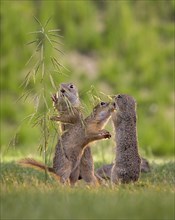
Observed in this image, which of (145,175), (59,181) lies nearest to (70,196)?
(59,181)

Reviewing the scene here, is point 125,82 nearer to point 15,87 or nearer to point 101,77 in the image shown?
point 101,77

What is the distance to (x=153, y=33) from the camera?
17.1 m

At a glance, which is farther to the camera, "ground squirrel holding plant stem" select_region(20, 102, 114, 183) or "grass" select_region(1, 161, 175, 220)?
"ground squirrel holding plant stem" select_region(20, 102, 114, 183)

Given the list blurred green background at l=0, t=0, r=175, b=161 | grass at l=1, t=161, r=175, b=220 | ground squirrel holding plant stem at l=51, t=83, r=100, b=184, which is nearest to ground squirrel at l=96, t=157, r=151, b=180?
ground squirrel holding plant stem at l=51, t=83, r=100, b=184

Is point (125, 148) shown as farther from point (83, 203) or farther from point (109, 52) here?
point (109, 52)

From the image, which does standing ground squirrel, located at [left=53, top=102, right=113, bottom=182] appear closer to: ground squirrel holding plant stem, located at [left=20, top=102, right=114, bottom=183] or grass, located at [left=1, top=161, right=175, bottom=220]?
ground squirrel holding plant stem, located at [left=20, top=102, right=114, bottom=183]

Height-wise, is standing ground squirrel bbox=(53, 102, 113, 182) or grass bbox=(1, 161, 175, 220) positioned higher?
standing ground squirrel bbox=(53, 102, 113, 182)

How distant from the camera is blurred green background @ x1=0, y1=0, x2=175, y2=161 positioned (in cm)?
1612

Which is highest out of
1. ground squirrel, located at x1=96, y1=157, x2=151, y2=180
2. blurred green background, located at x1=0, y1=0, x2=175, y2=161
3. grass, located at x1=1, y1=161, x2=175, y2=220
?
blurred green background, located at x1=0, y1=0, x2=175, y2=161

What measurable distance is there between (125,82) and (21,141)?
98.9 inches

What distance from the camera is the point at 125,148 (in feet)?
25.4

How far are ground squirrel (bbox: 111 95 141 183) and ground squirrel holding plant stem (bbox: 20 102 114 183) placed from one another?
34 cm

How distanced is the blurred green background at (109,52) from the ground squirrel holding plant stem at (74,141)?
8319 mm

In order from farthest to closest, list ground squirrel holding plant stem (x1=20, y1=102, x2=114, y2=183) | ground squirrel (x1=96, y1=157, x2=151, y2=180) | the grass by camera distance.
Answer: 1. ground squirrel (x1=96, y1=157, x2=151, y2=180)
2. ground squirrel holding plant stem (x1=20, y1=102, x2=114, y2=183)
3. the grass
